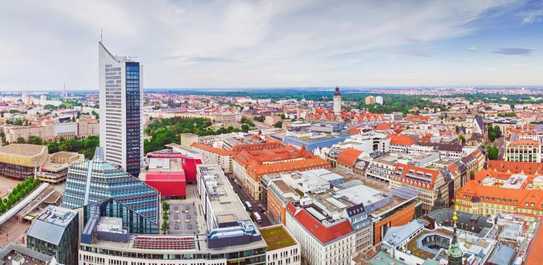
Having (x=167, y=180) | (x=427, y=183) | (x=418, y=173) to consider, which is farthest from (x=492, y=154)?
(x=167, y=180)

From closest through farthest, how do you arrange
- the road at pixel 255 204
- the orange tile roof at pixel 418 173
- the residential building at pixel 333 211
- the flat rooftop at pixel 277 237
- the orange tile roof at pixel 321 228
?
the flat rooftop at pixel 277 237, the orange tile roof at pixel 321 228, the residential building at pixel 333 211, the road at pixel 255 204, the orange tile roof at pixel 418 173

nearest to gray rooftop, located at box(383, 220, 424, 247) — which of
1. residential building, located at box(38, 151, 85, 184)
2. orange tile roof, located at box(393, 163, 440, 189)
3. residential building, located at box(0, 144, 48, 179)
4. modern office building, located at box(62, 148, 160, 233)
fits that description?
orange tile roof, located at box(393, 163, 440, 189)

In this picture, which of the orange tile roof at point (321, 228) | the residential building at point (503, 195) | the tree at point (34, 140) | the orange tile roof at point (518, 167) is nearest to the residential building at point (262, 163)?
the orange tile roof at point (321, 228)

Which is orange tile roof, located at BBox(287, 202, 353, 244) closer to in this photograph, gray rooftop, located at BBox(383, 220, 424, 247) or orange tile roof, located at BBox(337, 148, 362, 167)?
gray rooftop, located at BBox(383, 220, 424, 247)

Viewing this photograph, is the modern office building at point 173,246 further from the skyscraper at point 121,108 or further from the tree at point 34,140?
the tree at point 34,140

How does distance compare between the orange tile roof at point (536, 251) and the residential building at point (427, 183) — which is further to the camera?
the residential building at point (427, 183)

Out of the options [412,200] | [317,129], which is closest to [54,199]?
[412,200]

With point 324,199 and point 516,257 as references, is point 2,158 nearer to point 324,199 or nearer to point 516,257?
point 324,199
